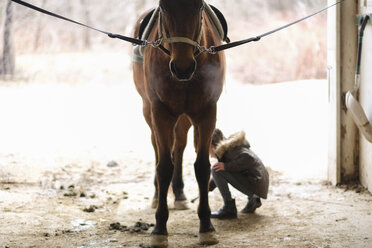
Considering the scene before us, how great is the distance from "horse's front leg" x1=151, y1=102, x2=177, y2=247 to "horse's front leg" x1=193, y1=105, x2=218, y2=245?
209 millimetres

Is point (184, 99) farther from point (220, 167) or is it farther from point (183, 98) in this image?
point (220, 167)

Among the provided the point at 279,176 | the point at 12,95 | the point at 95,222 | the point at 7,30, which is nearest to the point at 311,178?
the point at 279,176

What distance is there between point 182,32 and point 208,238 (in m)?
1.49

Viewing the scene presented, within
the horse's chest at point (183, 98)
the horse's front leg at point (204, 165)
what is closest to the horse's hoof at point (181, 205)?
the horse's front leg at point (204, 165)

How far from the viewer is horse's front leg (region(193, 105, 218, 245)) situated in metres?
3.88

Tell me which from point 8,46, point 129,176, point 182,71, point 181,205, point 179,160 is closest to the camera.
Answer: point 182,71

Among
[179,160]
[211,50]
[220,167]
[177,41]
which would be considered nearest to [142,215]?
[179,160]

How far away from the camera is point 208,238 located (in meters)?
3.81

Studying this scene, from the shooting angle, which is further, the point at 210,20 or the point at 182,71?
the point at 210,20

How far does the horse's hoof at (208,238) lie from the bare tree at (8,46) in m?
11.6

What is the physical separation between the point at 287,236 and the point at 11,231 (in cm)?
206

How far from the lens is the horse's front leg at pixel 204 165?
3879 mm

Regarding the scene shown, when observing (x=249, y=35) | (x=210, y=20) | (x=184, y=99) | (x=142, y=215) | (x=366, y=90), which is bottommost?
(x=142, y=215)

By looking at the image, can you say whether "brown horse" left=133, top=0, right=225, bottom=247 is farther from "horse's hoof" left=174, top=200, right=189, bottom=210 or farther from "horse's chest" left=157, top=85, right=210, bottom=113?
"horse's hoof" left=174, top=200, right=189, bottom=210
